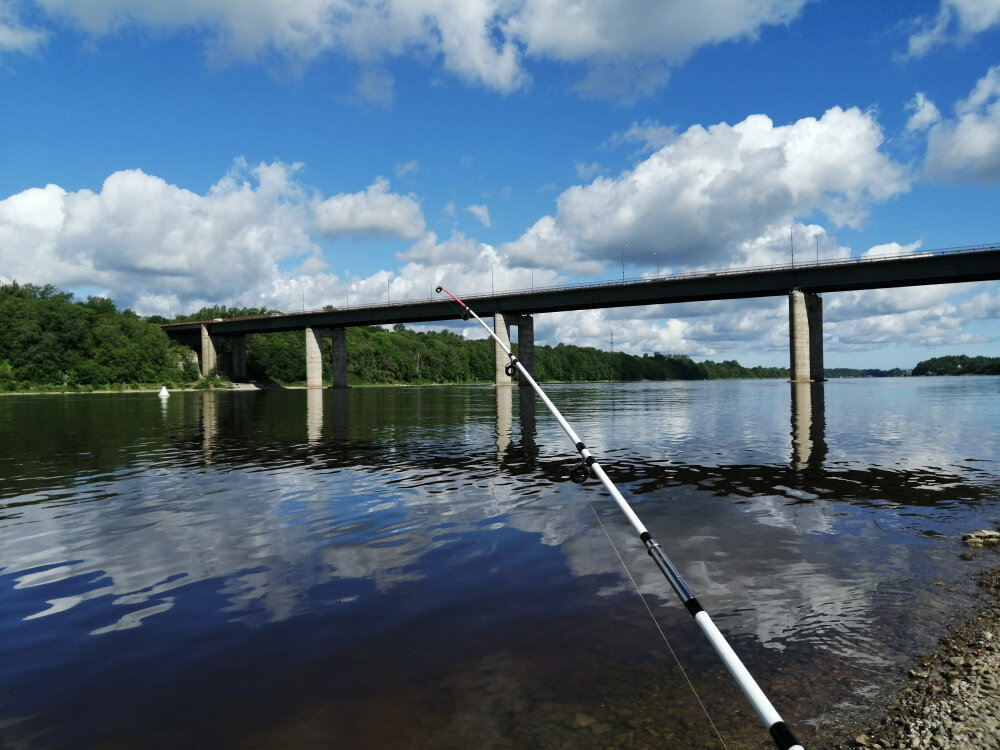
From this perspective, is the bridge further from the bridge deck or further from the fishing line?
the fishing line

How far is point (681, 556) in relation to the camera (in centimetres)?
1067

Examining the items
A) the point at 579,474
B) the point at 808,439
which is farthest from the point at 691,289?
the point at 579,474

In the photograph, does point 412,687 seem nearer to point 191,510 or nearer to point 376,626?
point 376,626

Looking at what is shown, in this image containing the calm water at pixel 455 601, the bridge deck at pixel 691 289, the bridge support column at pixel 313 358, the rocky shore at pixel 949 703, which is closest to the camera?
the rocky shore at pixel 949 703

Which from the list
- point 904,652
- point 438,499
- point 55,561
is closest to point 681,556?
point 904,652

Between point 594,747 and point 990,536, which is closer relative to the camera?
point 594,747

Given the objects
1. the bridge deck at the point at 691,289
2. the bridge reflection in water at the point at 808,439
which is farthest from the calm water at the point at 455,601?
the bridge deck at the point at 691,289

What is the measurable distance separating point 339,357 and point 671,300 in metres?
80.7

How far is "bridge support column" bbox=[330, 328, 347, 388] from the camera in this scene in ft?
478

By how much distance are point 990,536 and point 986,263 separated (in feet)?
296

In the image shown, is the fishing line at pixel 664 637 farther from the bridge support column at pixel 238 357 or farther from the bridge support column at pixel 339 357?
the bridge support column at pixel 238 357

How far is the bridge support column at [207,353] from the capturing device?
6048 inches

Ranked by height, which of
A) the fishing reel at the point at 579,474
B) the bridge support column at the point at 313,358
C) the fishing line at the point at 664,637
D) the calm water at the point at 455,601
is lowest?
the fishing line at the point at 664,637

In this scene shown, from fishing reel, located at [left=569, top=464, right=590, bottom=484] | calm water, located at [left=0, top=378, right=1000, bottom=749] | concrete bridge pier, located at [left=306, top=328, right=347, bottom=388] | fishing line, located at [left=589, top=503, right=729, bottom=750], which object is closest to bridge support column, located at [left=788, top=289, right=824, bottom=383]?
calm water, located at [left=0, top=378, right=1000, bottom=749]
